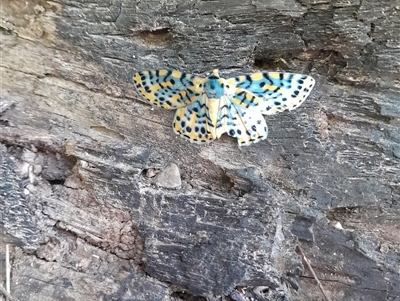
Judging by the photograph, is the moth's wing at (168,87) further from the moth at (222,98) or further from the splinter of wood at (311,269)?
the splinter of wood at (311,269)

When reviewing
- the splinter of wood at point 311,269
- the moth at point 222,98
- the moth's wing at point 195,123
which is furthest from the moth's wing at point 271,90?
the splinter of wood at point 311,269

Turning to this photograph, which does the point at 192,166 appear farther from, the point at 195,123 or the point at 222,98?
the point at 222,98

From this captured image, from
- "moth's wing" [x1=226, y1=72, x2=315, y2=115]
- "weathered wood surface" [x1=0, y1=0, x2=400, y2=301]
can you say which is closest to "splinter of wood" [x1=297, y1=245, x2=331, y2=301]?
"weathered wood surface" [x1=0, y1=0, x2=400, y2=301]

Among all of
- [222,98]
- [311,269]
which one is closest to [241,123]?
[222,98]

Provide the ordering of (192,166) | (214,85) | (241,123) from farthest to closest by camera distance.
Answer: (192,166)
(241,123)
(214,85)

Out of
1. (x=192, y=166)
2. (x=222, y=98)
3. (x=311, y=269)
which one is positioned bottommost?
(x=311, y=269)

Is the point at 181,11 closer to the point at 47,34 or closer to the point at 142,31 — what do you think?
the point at 142,31
